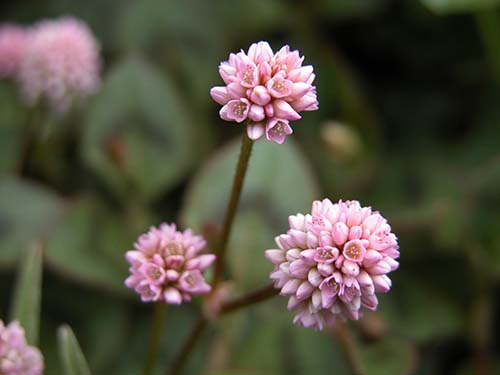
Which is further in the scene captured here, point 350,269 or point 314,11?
point 314,11

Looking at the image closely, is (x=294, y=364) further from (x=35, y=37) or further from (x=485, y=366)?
(x=35, y=37)

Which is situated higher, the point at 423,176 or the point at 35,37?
the point at 35,37

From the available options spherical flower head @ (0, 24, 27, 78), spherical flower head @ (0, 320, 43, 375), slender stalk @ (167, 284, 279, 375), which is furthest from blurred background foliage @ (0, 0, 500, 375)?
spherical flower head @ (0, 320, 43, 375)

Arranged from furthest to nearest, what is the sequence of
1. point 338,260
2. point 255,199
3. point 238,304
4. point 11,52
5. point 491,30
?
point 11,52 < point 491,30 < point 255,199 < point 238,304 < point 338,260

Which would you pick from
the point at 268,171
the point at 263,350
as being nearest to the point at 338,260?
the point at 263,350

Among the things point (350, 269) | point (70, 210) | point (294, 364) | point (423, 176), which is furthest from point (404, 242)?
point (350, 269)

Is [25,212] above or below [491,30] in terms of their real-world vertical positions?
below

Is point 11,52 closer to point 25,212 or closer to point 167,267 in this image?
point 25,212
